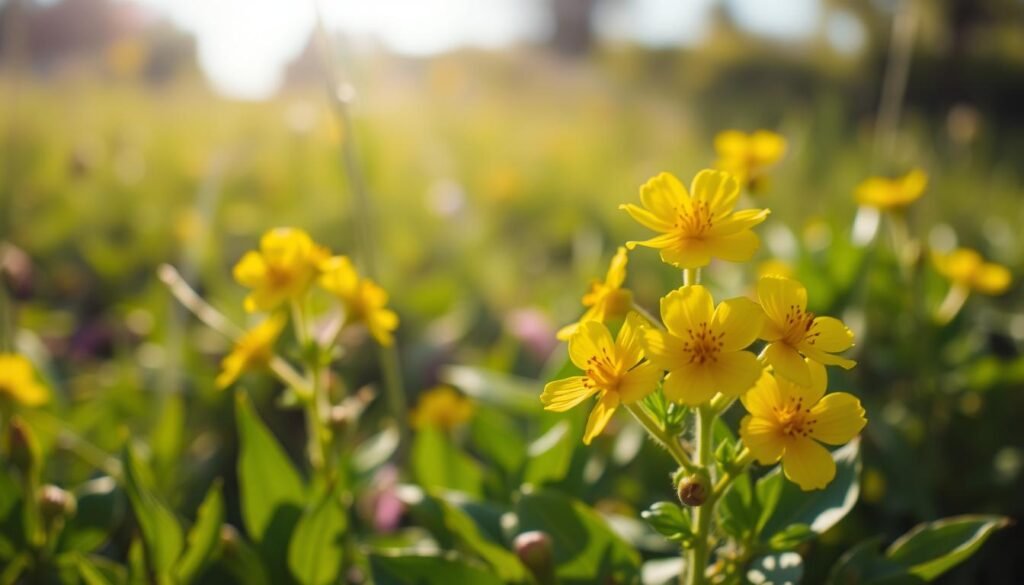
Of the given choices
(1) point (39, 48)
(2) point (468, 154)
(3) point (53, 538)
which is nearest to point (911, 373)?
(3) point (53, 538)

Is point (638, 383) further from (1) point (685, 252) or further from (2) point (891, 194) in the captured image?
(2) point (891, 194)

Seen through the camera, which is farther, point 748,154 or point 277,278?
point 748,154

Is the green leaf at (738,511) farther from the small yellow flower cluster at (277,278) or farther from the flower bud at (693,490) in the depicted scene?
the small yellow flower cluster at (277,278)

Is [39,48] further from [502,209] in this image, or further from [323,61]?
[323,61]

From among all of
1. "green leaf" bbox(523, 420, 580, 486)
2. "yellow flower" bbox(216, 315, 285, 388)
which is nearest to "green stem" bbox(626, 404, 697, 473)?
"green leaf" bbox(523, 420, 580, 486)

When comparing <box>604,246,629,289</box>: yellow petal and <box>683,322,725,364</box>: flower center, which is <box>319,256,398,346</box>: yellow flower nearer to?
<box>604,246,629,289</box>: yellow petal

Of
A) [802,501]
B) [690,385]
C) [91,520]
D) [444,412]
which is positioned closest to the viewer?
[690,385]

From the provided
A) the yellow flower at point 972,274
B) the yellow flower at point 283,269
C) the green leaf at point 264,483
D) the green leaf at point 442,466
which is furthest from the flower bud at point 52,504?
the yellow flower at point 972,274

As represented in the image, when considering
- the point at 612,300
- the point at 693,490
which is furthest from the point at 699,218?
the point at 693,490
